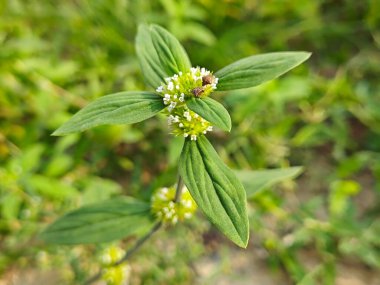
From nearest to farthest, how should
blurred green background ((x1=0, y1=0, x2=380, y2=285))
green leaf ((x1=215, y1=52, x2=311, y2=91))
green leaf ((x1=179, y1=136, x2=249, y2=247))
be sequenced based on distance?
green leaf ((x1=179, y1=136, x2=249, y2=247)) < green leaf ((x1=215, y1=52, x2=311, y2=91)) < blurred green background ((x1=0, y1=0, x2=380, y2=285))

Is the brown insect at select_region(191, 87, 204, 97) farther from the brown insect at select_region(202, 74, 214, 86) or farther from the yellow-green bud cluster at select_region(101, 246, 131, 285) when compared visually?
the yellow-green bud cluster at select_region(101, 246, 131, 285)

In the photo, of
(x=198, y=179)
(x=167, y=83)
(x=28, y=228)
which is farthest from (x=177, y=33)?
(x=198, y=179)

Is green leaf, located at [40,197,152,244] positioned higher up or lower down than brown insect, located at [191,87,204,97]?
lower down

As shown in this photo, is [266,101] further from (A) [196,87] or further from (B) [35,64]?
(A) [196,87]

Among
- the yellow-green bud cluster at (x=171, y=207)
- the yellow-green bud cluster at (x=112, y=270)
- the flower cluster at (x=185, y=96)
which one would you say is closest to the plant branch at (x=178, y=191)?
the yellow-green bud cluster at (x=171, y=207)

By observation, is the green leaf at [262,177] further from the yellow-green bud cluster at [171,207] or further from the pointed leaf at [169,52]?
the pointed leaf at [169,52]

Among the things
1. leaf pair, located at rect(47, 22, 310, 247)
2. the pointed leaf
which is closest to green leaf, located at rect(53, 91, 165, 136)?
leaf pair, located at rect(47, 22, 310, 247)

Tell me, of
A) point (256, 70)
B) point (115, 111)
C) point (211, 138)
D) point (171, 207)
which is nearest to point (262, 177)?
point (171, 207)

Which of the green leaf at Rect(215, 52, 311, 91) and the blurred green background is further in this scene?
the blurred green background

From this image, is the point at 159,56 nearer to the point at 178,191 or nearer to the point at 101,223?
the point at 178,191
